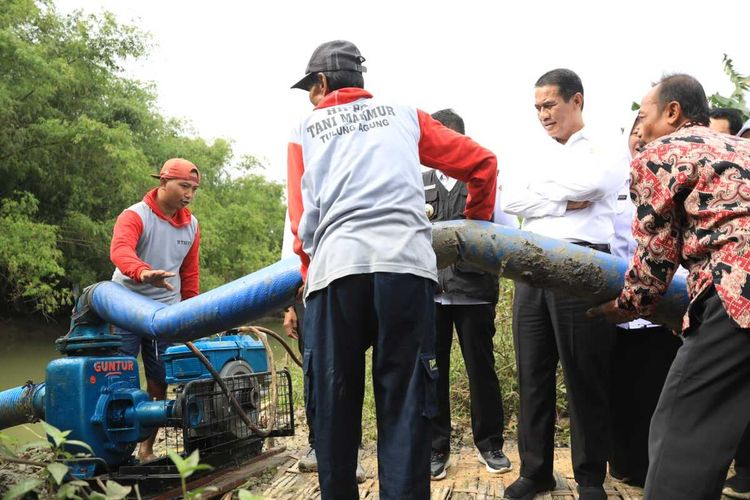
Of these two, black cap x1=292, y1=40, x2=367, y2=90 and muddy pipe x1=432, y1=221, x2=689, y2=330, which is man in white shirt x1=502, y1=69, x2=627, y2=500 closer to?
muddy pipe x1=432, y1=221, x2=689, y2=330

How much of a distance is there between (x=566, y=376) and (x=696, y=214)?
51.7 inches

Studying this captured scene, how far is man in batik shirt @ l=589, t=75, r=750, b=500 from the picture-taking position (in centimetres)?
198

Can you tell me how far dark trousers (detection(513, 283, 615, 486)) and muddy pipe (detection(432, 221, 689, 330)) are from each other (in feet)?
0.72

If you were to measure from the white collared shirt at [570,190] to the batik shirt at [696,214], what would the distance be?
0.94 metres

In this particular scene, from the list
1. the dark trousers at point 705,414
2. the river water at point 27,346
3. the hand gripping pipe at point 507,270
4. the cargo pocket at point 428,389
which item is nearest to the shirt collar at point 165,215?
the hand gripping pipe at point 507,270

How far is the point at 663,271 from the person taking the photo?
2293mm

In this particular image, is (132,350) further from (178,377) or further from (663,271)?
(663,271)

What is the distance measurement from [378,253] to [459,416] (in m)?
3.45

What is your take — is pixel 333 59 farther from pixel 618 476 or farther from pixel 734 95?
pixel 734 95

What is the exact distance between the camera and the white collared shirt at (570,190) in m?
3.25

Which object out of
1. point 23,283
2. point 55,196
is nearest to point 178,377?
point 23,283

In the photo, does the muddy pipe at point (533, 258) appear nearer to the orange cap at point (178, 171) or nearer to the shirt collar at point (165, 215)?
the orange cap at point (178, 171)

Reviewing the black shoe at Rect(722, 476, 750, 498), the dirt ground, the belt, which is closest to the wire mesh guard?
the dirt ground

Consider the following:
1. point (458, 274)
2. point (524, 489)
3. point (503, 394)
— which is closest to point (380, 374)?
point (524, 489)
